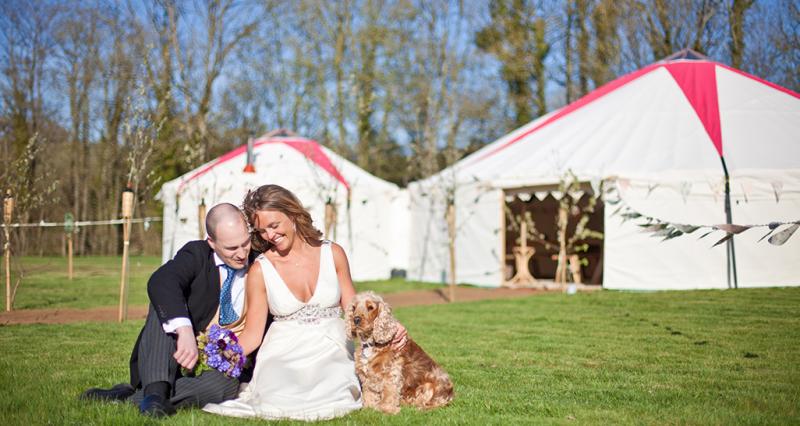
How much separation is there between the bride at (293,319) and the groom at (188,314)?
0.42ft

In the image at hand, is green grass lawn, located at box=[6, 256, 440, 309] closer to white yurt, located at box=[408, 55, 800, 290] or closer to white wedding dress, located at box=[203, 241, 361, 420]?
white yurt, located at box=[408, 55, 800, 290]

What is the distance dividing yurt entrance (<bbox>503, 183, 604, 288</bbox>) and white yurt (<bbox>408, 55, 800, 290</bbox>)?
0.17 meters

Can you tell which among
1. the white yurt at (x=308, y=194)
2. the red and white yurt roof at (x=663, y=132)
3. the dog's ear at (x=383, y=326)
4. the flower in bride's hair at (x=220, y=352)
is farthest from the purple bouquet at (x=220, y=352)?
the white yurt at (x=308, y=194)

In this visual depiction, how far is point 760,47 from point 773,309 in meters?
14.6

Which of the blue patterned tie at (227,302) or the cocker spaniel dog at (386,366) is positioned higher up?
the blue patterned tie at (227,302)

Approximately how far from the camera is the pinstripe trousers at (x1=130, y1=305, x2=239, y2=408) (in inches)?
168

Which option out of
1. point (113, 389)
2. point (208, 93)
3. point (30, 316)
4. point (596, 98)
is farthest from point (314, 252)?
point (208, 93)

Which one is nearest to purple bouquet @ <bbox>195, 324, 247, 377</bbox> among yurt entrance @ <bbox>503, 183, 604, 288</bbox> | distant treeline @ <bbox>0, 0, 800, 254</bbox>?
yurt entrance @ <bbox>503, 183, 604, 288</bbox>

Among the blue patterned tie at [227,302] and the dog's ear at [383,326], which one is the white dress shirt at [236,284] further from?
the dog's ear at [383,326]

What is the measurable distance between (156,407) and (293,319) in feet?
2.97

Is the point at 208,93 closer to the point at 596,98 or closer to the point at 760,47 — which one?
the point at 596,98

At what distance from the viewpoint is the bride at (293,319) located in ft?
14.3

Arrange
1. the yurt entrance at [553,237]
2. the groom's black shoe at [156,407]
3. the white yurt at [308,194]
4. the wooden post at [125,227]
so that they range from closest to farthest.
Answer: the groom's black shoe at [156,407] → the wooden post at [125,227] → the yurt entrance at [553,237] → the white yurt at [308,194]

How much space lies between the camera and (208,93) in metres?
26.0
